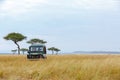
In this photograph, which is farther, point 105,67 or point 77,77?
point 105,67

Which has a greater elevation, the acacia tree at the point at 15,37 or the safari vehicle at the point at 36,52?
the acacia tree at the point at 15,37

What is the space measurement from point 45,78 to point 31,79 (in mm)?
558

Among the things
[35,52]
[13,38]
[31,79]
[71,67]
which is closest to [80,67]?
[71,67]

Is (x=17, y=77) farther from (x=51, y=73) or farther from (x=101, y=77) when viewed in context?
(x=101, y=77)

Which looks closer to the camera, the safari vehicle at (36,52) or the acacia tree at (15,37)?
the safari vehicle at (36,52)

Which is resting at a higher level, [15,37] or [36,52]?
[15,37]

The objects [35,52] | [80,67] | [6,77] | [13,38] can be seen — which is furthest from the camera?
[13,38]

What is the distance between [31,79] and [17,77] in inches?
27.4

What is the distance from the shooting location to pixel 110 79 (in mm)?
14719

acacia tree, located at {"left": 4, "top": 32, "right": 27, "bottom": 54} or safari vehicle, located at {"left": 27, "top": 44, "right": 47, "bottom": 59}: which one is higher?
acacia tree, located at {"left": 4, "top": 32, "right": 27, "bottom": 54}

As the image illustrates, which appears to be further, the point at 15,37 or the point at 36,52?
the point at 15,37

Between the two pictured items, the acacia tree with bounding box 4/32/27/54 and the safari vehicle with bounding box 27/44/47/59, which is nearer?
the safari vehicle with bounding box 27/44/47/59

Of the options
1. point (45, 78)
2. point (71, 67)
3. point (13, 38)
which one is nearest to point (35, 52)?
point (71, 67)

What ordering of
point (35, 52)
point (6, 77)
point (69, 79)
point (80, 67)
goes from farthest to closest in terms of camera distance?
point (35, 52) → point (80, 67) → point (6, 77) → point (69, 79)
